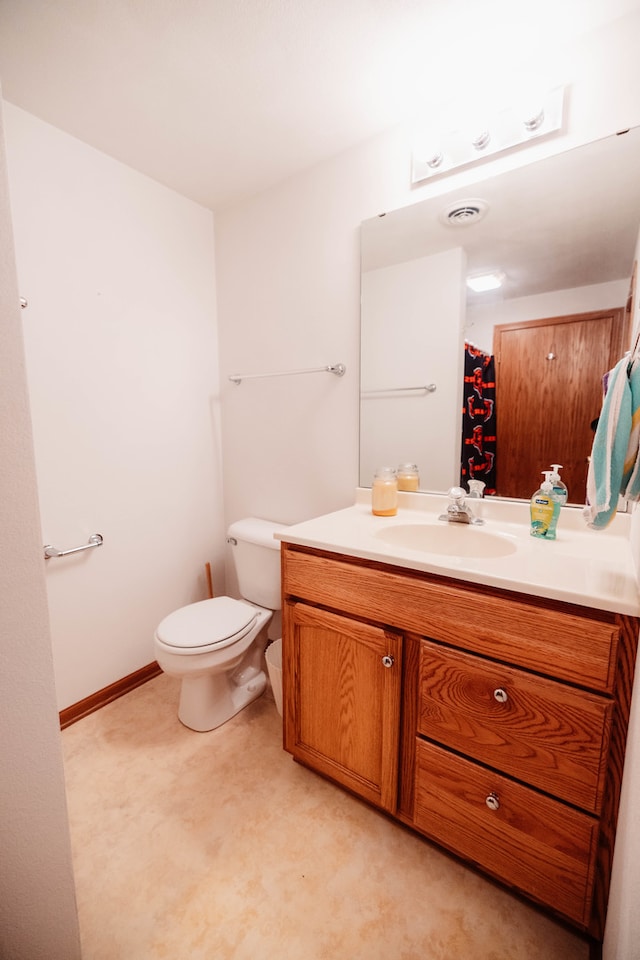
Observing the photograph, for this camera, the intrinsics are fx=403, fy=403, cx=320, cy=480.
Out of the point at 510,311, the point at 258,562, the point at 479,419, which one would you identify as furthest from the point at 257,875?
the point at 510,311

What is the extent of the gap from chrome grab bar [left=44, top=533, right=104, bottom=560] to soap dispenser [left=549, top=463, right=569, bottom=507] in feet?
5.53

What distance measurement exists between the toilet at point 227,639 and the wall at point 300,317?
0.25 m

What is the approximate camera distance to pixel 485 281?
1.36 meters

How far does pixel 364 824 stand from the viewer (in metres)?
1.23

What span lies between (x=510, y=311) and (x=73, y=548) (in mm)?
1840

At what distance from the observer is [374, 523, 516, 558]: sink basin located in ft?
4.19

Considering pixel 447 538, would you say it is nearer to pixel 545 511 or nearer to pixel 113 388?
pixel 545 511

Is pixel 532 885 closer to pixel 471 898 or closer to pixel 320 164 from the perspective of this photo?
pixel 471 898

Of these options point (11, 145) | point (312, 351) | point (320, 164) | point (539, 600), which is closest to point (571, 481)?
point (539, 600)

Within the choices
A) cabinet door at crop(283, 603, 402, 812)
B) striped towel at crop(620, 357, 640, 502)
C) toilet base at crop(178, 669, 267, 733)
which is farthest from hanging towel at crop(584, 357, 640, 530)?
toilet base at crop(178, 669, 267, 733)

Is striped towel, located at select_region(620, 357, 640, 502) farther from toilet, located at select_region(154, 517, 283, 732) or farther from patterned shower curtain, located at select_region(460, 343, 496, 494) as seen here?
toilet, located at select_region(154, 517, 283, 732)

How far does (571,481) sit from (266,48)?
5.19 ft

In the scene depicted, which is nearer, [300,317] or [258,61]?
[258,61]

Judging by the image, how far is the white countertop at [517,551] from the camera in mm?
848
